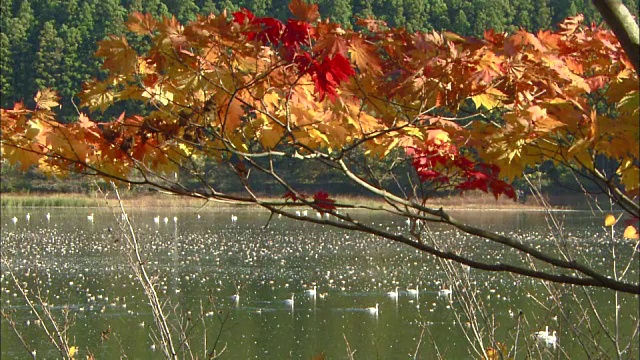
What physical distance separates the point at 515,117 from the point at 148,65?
105cm

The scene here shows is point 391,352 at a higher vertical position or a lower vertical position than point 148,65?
lower

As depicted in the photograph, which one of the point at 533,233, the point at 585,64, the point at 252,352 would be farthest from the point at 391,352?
the point at 533,233

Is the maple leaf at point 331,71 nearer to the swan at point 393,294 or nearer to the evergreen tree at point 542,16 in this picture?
the swan at point 393,294

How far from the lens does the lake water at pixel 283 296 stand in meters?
10.0

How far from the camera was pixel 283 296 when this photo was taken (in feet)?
44.8

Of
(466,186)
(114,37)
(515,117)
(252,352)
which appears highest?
(114,37)

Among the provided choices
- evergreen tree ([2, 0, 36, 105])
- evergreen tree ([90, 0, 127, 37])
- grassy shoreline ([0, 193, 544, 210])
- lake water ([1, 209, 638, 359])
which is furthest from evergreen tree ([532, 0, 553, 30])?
lake water ([1, 209, 638, 359])

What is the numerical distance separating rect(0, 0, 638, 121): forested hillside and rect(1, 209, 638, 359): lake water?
92.3 ft

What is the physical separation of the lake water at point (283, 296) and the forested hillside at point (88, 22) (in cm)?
2813

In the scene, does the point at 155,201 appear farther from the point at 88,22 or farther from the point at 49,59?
the point at 88,22

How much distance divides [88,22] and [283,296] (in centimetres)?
5483

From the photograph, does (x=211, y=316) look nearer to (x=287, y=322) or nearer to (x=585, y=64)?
(x=287, y=322)

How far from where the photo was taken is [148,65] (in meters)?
2.64

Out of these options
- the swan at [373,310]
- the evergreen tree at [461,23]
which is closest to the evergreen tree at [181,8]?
the evergreen tree at [461,23]
